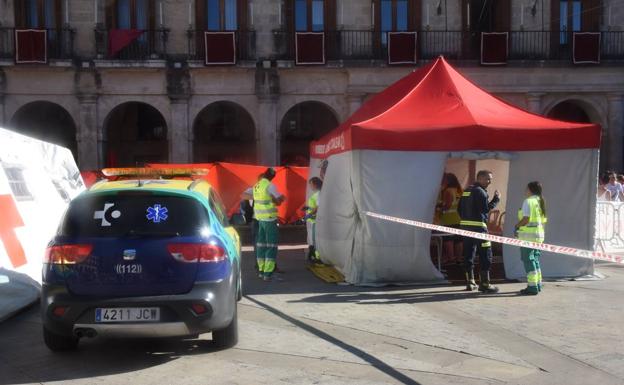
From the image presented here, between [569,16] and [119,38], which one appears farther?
[569,16]

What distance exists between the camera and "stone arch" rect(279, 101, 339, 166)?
86.1 ft

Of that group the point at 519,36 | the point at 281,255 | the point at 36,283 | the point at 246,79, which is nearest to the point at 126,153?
the point at 246,79

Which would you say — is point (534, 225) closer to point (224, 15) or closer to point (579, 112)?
point (224, 15)

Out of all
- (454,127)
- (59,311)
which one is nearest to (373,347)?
(59,311)

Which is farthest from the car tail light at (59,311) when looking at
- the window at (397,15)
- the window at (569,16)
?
the window at (569,16)

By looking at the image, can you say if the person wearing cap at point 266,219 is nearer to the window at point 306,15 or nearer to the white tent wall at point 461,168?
the white tent wall at point 461,168

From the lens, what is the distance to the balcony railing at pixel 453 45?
23.0 m

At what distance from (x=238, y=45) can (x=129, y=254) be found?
1792 centimetres

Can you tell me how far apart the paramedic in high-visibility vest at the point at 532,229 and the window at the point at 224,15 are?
1581cm

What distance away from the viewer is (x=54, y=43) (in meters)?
22.3

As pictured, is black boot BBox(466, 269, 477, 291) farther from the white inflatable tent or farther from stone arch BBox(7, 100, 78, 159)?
stone arch BBox(7, 100, 78, 159)

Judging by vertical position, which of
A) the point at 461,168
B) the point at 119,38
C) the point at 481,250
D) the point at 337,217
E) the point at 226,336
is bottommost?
the point at 226,336

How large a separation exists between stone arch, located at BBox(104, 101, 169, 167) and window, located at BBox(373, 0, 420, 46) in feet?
30.6

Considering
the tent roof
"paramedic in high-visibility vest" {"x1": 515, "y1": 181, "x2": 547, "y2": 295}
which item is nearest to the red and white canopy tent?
the tent roof
